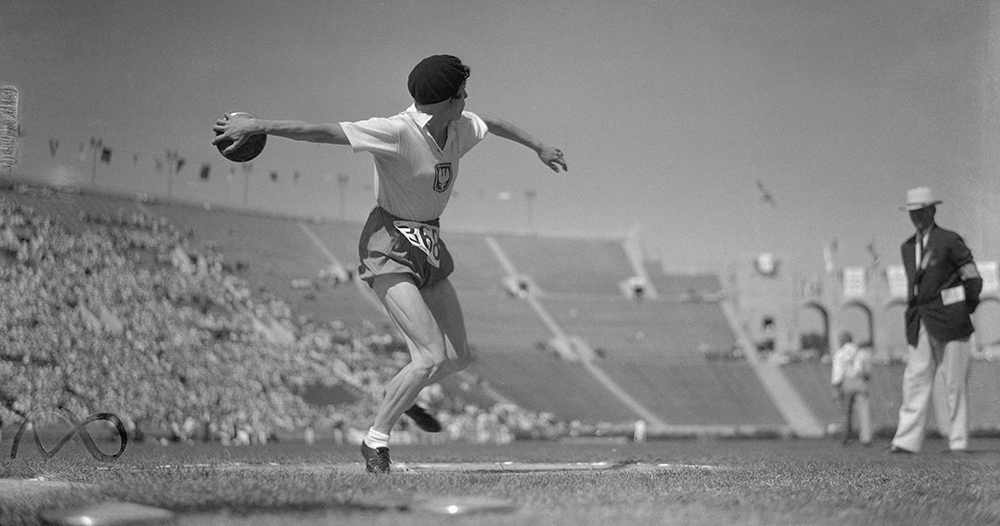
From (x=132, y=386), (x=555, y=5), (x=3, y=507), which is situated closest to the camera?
(x=3, y=507)

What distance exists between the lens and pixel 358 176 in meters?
53.4

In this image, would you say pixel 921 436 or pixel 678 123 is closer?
pixel 921 436

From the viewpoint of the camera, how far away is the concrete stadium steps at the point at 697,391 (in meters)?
39.6

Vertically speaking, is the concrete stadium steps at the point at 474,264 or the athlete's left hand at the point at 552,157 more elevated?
the concrete stadium steps at the point at 474,264

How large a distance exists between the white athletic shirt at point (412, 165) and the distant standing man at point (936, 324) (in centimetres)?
389

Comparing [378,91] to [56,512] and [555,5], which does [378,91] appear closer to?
[555,5]

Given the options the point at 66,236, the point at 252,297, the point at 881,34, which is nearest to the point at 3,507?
the point at 881,34

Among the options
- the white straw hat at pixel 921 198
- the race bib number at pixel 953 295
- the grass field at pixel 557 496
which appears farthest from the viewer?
the white straw hat at pixel 921 198

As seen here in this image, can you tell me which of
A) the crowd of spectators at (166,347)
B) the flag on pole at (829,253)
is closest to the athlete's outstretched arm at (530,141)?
the crowd of spectators at (166,347)

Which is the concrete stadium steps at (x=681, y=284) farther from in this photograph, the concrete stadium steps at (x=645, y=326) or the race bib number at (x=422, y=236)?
the race bib number at (x=422, y=236)

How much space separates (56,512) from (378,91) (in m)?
13.9

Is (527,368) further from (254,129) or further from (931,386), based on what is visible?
(254,129)

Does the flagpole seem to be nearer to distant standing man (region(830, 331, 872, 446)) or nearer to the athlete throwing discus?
distant standing man (region(830, 331, 872, 446))

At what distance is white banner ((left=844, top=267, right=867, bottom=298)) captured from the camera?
2195 inches
